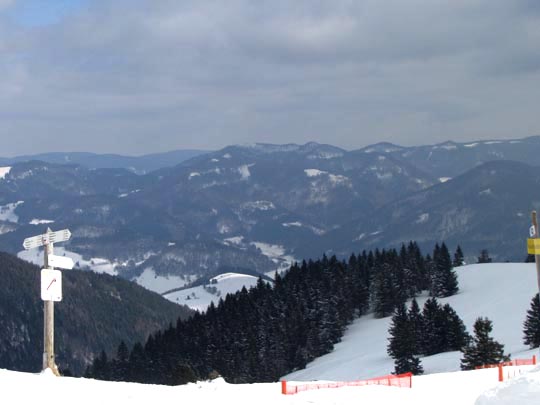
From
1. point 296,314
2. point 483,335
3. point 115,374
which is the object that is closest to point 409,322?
point 483,335

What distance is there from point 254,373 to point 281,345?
8.07 m

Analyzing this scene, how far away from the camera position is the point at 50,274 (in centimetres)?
2644

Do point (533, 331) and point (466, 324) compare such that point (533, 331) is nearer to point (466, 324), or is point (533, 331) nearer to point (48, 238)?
point (466, 324)

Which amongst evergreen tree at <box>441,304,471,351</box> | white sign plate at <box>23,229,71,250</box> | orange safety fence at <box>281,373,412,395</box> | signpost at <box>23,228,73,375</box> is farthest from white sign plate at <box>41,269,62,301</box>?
evergreen tree at <box>441,304,471,351</box>

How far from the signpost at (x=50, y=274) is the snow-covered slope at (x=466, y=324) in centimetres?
4112

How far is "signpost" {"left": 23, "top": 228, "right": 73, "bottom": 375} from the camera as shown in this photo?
86.6ft

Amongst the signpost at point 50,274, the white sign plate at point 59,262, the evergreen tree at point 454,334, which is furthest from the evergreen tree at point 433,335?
the white sign plate at point 59,262

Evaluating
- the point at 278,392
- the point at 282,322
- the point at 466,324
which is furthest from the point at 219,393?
the point at 282,322

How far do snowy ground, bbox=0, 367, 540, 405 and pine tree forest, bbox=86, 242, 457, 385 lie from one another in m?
66.8

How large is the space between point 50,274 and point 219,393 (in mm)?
7279

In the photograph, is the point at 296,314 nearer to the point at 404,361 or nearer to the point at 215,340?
the point at 215,340

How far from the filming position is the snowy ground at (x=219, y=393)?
2095 centimetres

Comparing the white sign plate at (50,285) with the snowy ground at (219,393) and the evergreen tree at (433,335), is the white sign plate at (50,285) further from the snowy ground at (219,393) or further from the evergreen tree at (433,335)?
the evergreen tree at (433,335)

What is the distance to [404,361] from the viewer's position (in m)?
68.1
